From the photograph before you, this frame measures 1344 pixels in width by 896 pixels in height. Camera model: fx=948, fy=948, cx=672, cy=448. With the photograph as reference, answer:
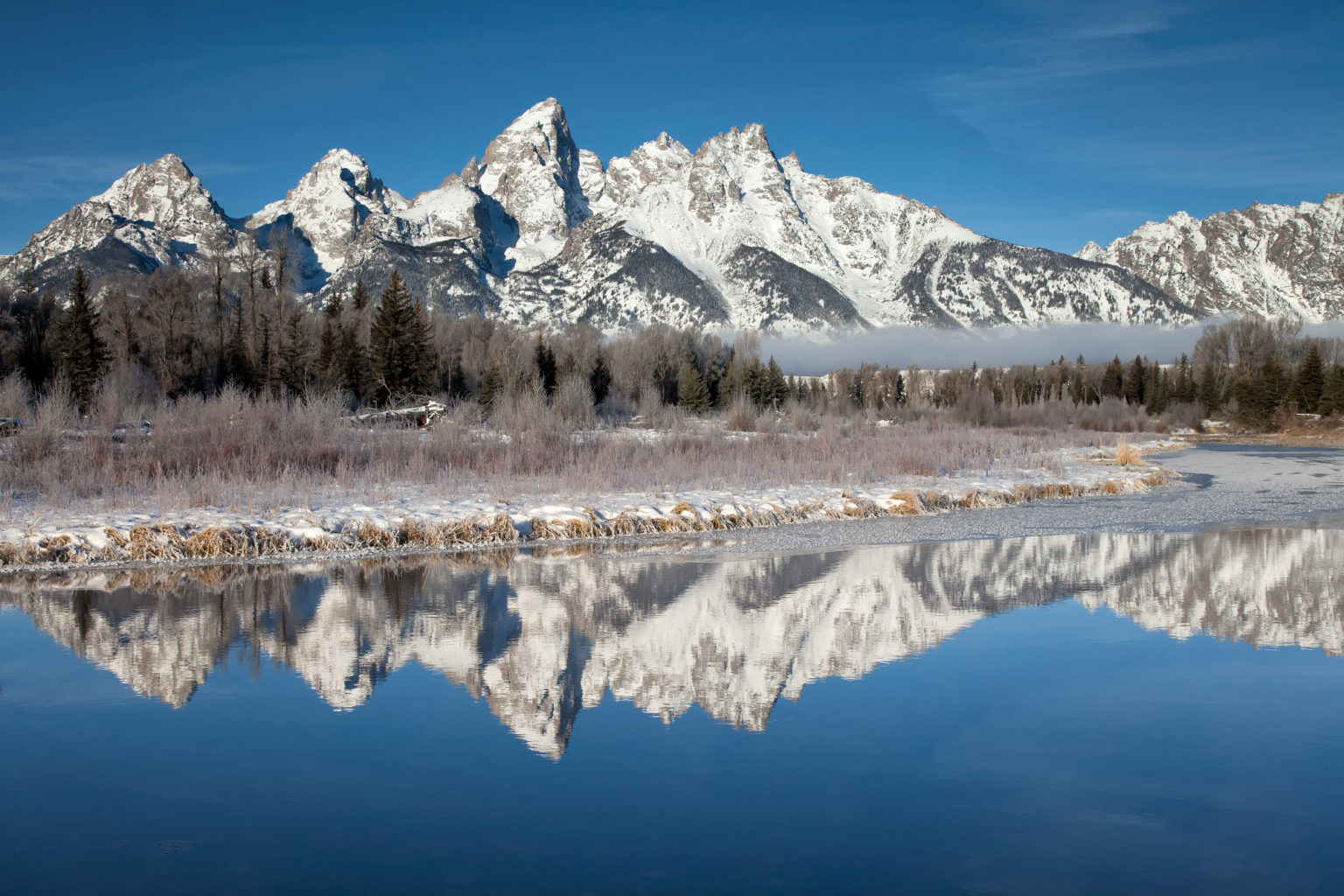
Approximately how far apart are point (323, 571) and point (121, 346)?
4772cm

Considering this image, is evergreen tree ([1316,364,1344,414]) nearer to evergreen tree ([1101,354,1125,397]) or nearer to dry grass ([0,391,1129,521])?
evergreen tree ([1101,354,1125,397])

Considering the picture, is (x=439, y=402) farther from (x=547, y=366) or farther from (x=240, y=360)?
(x=547, y=366)

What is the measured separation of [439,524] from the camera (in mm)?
15586

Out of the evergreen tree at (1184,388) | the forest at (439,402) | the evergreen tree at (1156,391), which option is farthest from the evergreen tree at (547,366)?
the evergreen tree at (1184,388)

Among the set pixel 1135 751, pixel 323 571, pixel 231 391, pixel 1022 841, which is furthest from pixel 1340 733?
pixel 231 391

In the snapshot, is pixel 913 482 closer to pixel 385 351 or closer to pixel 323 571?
pixel 323 571

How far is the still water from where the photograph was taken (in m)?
4.63

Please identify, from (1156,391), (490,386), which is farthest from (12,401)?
(1156,391)

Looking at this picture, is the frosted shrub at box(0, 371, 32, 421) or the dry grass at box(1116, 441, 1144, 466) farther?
the dry grass at box(1116, 441, 1144, 466)

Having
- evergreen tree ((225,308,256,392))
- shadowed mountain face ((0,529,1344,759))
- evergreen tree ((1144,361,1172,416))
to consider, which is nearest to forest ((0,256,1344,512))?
evergreen tree ((225,308,256,392))

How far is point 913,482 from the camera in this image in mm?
24484

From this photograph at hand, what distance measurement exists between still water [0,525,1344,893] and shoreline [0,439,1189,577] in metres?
2.24

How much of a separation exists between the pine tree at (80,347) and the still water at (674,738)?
125 ft

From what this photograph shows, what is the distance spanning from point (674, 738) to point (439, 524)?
32.8 feet
